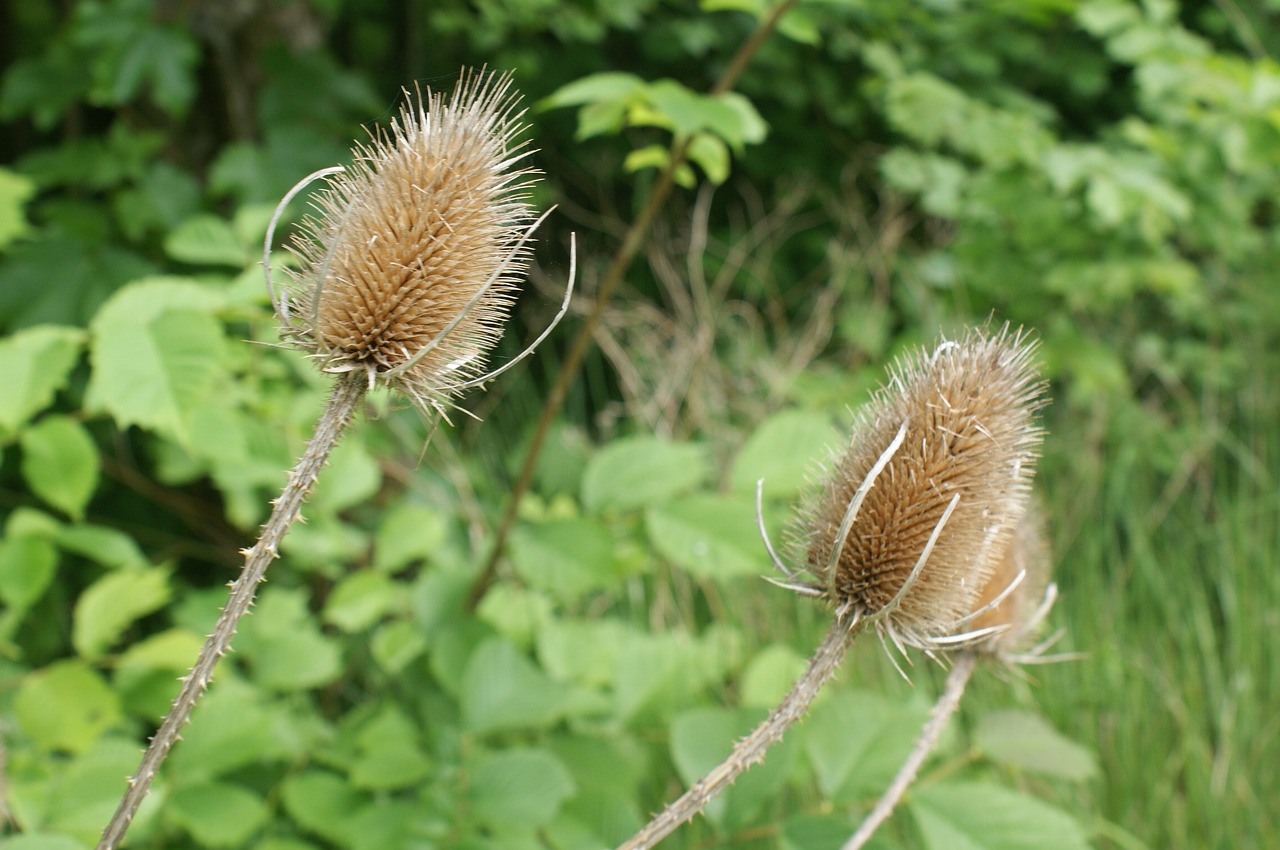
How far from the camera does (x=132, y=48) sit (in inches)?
112

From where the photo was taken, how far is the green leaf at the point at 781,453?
6.77 feet

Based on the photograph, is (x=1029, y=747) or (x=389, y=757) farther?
(x=389, y=757)

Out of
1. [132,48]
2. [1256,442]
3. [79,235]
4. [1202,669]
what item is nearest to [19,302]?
[79,235]

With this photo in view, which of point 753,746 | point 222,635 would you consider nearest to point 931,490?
point 753,746

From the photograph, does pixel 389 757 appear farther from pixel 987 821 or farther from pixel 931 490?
pixel 931 490

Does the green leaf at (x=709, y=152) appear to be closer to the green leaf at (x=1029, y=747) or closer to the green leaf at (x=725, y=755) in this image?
the green leaf at (x=725, y=755)

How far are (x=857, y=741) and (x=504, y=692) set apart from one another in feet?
2.06

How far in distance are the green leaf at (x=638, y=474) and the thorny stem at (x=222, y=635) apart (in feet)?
4.18

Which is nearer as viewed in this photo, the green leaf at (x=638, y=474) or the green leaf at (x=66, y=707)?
the green leaf at (x=66, y=707)

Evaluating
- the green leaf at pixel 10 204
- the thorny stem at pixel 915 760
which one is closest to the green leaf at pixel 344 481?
the green leaf at pixel 10 204

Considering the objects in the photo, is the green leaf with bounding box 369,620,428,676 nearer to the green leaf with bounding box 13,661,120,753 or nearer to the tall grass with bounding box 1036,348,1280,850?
the green leaf with bounding box 13,661,120,753

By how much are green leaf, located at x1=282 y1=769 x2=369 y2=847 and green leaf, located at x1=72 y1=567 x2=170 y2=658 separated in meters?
0.44

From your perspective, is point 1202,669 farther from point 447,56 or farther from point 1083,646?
point 447,56

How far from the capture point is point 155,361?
5.17ft
